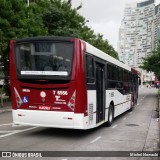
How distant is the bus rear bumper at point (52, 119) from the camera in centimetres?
1081

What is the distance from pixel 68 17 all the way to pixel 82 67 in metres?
27.2

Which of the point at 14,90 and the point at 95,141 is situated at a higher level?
the point at 14,90

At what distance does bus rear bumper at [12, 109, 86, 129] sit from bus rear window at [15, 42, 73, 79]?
48.7 inches

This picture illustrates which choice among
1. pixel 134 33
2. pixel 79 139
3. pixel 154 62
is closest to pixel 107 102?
pixel 79 139

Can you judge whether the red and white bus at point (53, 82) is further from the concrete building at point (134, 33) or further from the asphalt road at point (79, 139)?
the concrete building at point (134, 33)

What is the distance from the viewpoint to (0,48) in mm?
23703

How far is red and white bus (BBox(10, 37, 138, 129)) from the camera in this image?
1089cm

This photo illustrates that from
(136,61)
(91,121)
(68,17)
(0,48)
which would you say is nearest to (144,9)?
(136,61)

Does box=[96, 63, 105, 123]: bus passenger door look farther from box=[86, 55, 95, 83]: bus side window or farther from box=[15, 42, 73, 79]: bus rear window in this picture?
box=[15, 42, 73, 79]: bus rear window

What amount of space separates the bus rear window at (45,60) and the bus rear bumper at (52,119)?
1236mm

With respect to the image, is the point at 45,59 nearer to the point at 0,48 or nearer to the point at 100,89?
the point at 100,89

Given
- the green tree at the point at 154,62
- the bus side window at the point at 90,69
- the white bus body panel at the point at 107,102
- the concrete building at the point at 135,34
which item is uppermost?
the concrete building at the point at 135,34

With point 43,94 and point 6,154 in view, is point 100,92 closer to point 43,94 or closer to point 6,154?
point 43,94

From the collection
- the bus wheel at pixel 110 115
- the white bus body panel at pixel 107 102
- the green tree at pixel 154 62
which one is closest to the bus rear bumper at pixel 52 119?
the white bus body panel at pixel 107 102
